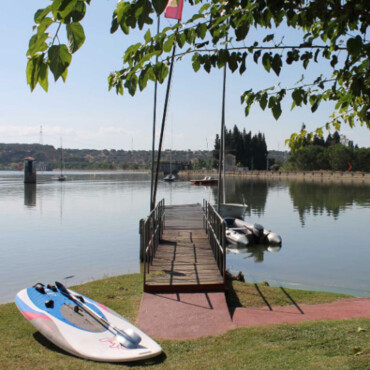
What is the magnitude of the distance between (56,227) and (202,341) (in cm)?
2445

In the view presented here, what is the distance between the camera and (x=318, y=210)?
39312mm

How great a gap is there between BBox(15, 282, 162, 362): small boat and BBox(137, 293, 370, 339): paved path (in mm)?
695

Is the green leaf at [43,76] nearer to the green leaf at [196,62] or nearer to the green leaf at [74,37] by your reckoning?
the green leaf at [74,37]

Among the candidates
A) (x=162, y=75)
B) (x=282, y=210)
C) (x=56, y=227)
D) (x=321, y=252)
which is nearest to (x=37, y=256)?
(x=56, y=227)

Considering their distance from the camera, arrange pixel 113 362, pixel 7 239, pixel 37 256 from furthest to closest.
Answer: pixel 7 239, pixel 37 256, pixel 113 362

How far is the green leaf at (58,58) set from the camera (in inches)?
80.6

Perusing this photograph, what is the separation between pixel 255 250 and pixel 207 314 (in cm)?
1326

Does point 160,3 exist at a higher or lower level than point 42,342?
higher

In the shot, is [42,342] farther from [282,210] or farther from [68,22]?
[282,210]

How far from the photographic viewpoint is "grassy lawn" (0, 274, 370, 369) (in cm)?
534

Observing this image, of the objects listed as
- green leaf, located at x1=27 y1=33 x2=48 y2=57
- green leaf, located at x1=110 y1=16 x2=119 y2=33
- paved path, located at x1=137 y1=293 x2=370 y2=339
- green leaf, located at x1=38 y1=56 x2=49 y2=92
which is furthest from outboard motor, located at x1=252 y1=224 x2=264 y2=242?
green leaf, located at x1=27 y1=33 x2=48 y2=57

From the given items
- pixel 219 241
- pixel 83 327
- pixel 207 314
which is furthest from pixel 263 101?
pixel 219 241

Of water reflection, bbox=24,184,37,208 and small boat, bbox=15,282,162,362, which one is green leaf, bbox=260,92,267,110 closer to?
small boat, bbox=15,282,162,362

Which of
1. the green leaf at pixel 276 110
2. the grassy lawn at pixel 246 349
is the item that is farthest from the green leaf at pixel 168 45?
the grassy lawn at pixel 246 349
